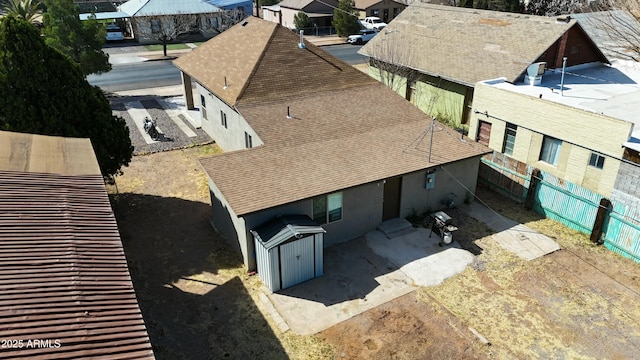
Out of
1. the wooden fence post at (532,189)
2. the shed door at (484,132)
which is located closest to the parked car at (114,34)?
the shed door at (484,132)

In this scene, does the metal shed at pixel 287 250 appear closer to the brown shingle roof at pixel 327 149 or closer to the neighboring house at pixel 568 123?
the brown shingle roof at pixel 327 149

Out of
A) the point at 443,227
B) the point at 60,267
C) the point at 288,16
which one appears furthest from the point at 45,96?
the point at 288,16

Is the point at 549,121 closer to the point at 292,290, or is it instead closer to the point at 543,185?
the point at 543,185

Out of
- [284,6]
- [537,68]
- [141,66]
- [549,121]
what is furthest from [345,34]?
[549,121]

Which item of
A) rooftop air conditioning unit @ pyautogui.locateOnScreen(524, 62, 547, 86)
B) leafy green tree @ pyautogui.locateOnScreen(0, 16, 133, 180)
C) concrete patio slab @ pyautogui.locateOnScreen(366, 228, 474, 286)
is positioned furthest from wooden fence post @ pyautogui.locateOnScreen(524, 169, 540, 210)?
leafy green tree @ pyautogui.locateOnScreen(0, 16, 133, 180)

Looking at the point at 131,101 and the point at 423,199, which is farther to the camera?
the point at 131,101

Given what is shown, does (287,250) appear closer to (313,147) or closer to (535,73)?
(313,147)
